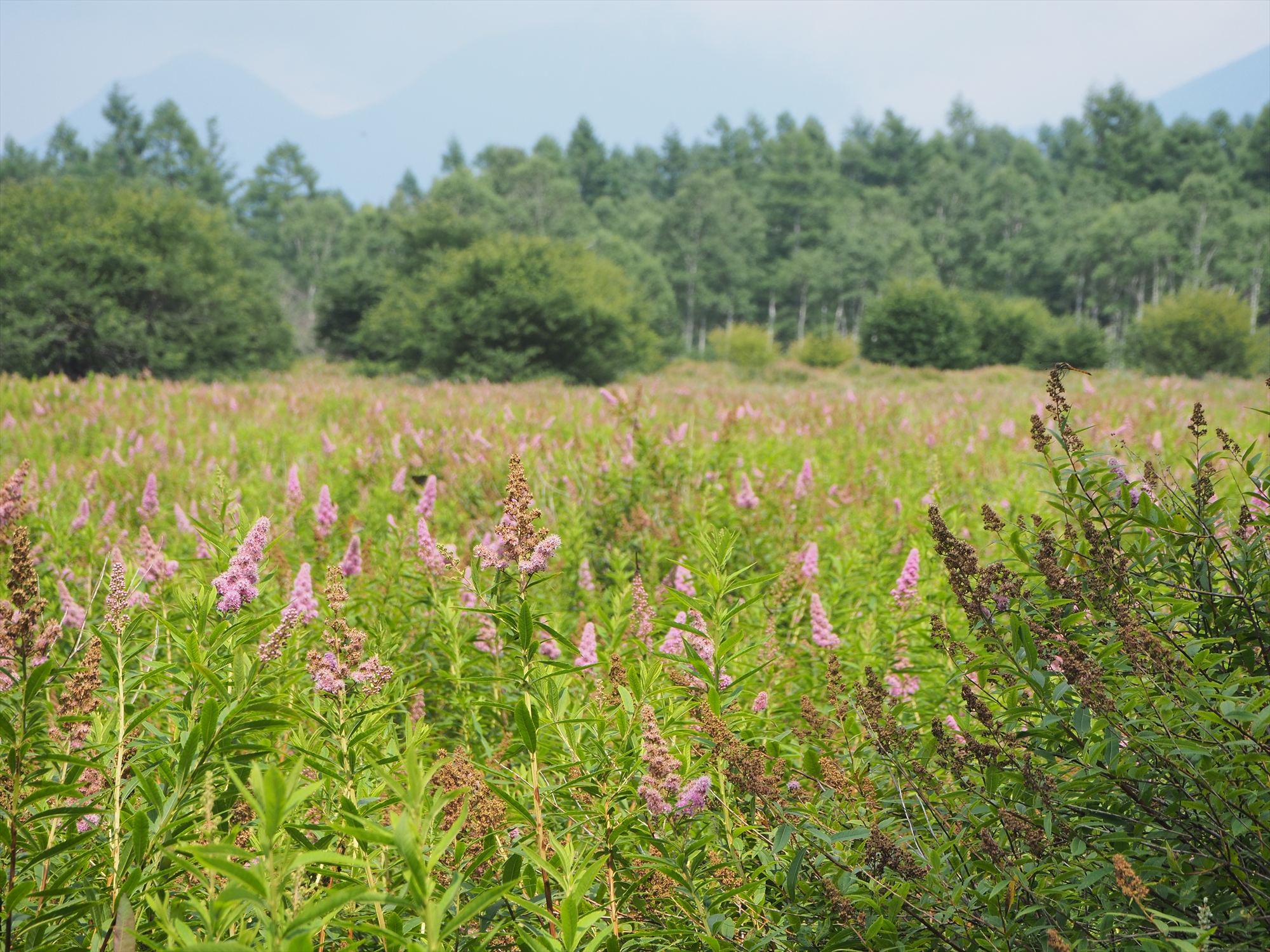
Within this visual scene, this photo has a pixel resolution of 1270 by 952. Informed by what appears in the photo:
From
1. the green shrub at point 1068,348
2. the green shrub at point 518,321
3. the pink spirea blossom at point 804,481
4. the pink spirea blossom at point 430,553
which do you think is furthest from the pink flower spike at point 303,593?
the green shrub at point 1068,348

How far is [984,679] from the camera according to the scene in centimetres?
192

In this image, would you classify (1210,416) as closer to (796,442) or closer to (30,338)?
(796,442)

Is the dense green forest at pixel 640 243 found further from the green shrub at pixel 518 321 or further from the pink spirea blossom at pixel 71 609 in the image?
the pink spirea blossom at pixel 71 609

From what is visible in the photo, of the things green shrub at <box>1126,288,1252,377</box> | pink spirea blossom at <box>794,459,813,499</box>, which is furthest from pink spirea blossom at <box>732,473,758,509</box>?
green shrub at <box>1126,288,1252,377</box>

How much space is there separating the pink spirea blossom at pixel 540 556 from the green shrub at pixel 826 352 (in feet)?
124

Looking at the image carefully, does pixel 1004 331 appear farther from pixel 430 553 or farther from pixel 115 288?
pixel 430 553

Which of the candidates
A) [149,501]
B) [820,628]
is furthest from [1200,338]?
[149,501]

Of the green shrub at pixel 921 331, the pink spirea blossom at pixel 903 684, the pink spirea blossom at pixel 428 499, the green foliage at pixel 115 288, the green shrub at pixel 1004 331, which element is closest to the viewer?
the pink spirea blossom at pixel 903 684

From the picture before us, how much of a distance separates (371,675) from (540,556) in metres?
0.43

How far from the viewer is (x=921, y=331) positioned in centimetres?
4084

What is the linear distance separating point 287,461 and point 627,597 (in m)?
6.48

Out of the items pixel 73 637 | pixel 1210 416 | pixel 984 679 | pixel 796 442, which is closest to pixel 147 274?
pixel 796 442

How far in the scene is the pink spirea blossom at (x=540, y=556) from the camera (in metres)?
1.46

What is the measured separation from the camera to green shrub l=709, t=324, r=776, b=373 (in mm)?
36375
